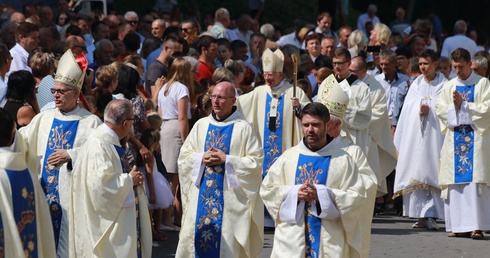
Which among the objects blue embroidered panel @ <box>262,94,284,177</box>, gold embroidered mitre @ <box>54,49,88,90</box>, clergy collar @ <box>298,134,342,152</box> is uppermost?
gold embroidered mitre @ <box>54,49,88,90</box>

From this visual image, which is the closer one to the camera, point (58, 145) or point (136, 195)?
point (136, 195)

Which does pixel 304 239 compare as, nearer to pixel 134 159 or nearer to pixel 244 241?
pixel 244 241

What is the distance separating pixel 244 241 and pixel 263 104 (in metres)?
3.07

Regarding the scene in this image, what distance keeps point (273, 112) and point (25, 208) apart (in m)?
5.27

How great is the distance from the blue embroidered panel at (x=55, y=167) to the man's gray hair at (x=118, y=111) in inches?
29.7

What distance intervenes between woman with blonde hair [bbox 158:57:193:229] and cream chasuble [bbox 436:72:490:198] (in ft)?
9.56

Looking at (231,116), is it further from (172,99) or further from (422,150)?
(422,150)

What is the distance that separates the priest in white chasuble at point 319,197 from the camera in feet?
28.0

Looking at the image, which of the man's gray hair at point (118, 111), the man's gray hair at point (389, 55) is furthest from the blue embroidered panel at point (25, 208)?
the man's gray hair at point (389, 55)

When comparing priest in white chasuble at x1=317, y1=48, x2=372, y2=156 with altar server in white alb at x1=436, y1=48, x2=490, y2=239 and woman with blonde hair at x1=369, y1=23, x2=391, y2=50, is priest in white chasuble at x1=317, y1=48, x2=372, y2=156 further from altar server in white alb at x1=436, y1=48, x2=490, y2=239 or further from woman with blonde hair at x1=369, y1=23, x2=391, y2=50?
woman with blonde hair at x1=369, y1=23, x2=391, y2=50

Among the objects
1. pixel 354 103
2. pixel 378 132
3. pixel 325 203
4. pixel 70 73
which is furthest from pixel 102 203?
pixel 378 132

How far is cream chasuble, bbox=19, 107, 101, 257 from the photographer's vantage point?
9609 millimetres

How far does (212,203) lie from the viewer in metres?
10.1

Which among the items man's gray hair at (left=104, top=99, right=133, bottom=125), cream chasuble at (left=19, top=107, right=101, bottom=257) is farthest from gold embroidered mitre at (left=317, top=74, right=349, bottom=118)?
cream chasuble at (left=19, top=107, right=101, bottom=257)
